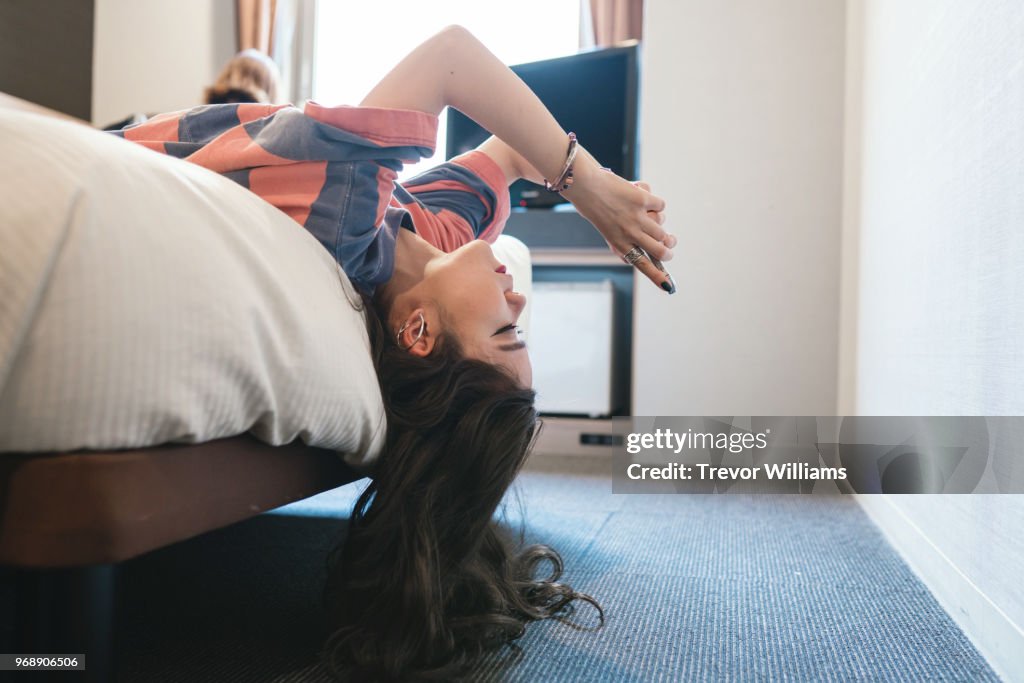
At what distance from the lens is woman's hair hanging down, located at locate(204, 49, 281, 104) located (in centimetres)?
237

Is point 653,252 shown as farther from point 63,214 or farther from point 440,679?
point 63,214

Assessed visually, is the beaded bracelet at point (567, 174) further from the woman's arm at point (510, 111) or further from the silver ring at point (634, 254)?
the silver ring at point (634, 254)

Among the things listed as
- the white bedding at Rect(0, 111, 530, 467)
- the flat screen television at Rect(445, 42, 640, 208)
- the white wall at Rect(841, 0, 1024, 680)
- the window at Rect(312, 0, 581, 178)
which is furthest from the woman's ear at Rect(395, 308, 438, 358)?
the window at Rect(312, 0, 581, 178)

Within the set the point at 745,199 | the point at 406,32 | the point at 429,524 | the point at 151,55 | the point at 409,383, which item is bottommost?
the point at 429,524

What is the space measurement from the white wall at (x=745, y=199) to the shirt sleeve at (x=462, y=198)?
0.92m

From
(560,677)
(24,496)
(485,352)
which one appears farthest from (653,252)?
(24,496)

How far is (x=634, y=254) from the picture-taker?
1.11 metres

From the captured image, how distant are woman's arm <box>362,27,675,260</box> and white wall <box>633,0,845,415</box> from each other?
1060 mm

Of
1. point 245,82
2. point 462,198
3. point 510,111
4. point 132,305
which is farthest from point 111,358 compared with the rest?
point 245,82

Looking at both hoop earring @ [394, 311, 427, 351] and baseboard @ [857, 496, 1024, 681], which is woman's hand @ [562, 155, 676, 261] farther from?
baseboard @ [857, 496, 1024, 681]

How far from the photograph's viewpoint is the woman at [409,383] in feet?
2.51

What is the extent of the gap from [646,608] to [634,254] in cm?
49

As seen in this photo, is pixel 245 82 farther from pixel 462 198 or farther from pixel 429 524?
pixel 429 524

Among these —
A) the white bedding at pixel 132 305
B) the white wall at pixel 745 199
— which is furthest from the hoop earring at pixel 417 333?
the white wall at pixel 745 199
